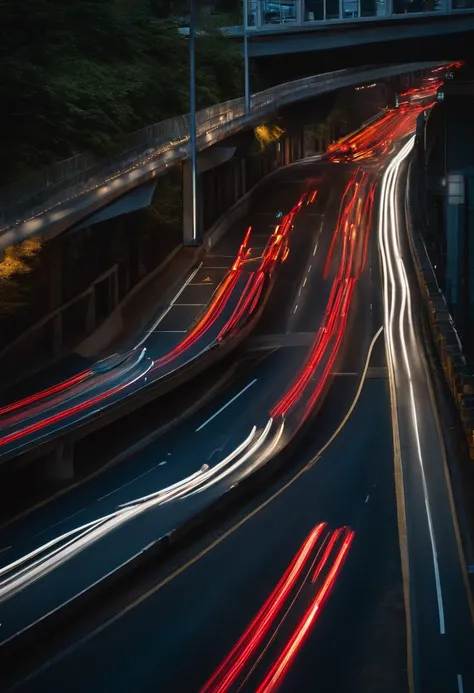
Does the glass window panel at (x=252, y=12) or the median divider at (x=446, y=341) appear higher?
the glass window panel at (x=252, y=12)

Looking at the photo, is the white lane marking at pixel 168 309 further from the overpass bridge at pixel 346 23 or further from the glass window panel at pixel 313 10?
the glass window panel at pixel 313 10

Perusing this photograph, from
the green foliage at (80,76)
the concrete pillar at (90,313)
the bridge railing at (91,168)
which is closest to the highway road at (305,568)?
the concrete pillar at (90,313)

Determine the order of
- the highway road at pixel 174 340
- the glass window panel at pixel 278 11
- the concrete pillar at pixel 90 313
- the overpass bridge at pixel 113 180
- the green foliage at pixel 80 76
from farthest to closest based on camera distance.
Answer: the glass window panel at pixel 278 11 < the concrete pillar at pixel 90 313 < the green foliage at pixel 80 76 < the overpass bridge at pixel 113 180 < the highway road at pixel 174 340

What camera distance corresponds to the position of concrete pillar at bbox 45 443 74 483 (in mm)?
29875

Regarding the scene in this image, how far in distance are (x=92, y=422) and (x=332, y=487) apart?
658 cm

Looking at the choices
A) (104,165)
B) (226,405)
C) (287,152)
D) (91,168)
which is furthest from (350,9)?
(226,405)

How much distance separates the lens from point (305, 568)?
23.0 m

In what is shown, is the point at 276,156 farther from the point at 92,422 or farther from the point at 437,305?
the point at 92,422

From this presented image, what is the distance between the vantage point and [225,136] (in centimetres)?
6181

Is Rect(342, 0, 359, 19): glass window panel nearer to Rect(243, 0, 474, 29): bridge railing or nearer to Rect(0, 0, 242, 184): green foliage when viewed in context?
Rect(243, 0, 474, 29): bridge railing

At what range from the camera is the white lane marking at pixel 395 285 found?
25447 millimetres

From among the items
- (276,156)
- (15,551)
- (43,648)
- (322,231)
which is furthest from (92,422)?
(276,156)

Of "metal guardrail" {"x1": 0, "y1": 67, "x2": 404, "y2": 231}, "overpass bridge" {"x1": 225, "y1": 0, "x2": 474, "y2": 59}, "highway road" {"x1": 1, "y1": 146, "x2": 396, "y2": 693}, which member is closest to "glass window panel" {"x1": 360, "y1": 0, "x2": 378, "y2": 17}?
"overpass bridge" {"x1": 225, "y1": 0, "x2": 474, "y2": 59}

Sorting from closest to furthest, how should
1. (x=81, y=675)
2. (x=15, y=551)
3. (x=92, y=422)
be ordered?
(x=81, y=675), (x=15, y=551), (x=92, y=422)
